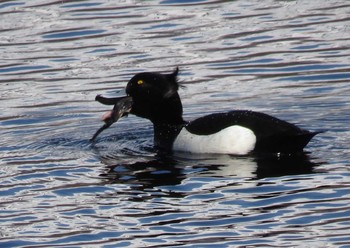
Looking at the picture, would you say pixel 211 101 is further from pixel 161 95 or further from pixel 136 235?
pixel 136 235

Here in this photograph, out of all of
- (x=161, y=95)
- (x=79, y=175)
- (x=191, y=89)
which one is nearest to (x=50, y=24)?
(x=191, y=89)

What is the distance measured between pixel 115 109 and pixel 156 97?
16.0 inches

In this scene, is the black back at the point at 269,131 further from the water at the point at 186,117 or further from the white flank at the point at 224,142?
the water at the point at 186,117

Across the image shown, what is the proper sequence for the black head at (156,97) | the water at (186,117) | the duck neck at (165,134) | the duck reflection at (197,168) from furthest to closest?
the black head at (156,97) < the duck neck at (165,134) < the duck reflection at (197,168) < the water at (186,117)

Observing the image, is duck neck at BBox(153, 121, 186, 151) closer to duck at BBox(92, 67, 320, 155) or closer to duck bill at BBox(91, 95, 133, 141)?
duck at BBox(92, 67, 320, 155)

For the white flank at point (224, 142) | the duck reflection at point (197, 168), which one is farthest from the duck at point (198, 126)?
the duck reflection at point (197, 168)

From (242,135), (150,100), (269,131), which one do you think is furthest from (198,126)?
(269,131)

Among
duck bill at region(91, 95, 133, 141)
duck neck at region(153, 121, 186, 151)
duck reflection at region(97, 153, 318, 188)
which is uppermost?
duck bill at region(91, 95, 133, 141)

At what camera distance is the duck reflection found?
10.7 metres

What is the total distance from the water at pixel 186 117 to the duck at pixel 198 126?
0.18 meters

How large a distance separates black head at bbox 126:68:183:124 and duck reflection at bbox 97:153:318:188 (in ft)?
2.34

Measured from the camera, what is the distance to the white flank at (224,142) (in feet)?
37.8

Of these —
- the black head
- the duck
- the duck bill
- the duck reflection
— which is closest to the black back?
the duck

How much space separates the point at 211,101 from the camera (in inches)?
541
